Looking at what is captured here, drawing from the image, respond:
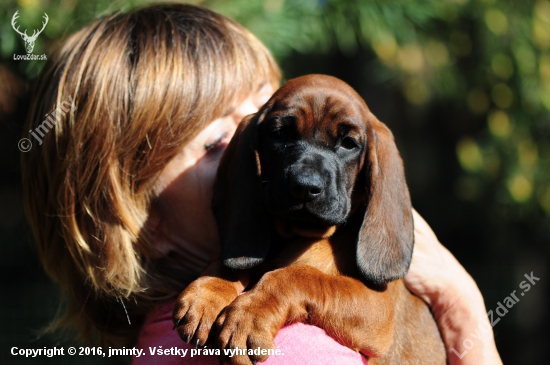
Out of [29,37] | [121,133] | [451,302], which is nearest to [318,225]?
[451,302]

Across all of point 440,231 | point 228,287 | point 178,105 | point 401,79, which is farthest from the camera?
point 440,231

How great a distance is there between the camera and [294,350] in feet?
7.99

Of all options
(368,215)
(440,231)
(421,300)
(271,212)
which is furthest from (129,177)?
(440,231)

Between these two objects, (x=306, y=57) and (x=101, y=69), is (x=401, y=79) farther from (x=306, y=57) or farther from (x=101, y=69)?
(x=101, y=69)

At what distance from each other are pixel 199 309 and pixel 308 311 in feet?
1.63

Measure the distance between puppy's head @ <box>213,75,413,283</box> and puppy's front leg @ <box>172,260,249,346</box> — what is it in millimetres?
120

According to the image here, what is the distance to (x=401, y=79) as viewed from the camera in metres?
7.41

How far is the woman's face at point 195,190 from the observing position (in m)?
3.31

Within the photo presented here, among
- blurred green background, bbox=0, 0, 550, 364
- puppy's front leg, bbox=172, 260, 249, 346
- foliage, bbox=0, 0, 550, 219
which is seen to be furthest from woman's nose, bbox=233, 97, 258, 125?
foliage, bbox=0, 0, 550, 219

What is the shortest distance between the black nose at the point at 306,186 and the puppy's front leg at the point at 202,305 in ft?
1.76

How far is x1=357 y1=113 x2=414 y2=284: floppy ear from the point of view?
2.87m

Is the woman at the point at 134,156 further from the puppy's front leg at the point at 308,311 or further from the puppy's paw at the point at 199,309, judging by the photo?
the puppy's front leg at the point at 308,311

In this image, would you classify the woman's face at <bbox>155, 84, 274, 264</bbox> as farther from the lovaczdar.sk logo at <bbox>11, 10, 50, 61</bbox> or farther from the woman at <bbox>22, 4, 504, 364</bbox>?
the lovaczdar.sk logo at <bbox>11, 10, 50, 61</bbox>

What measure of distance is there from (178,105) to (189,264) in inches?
38.3
